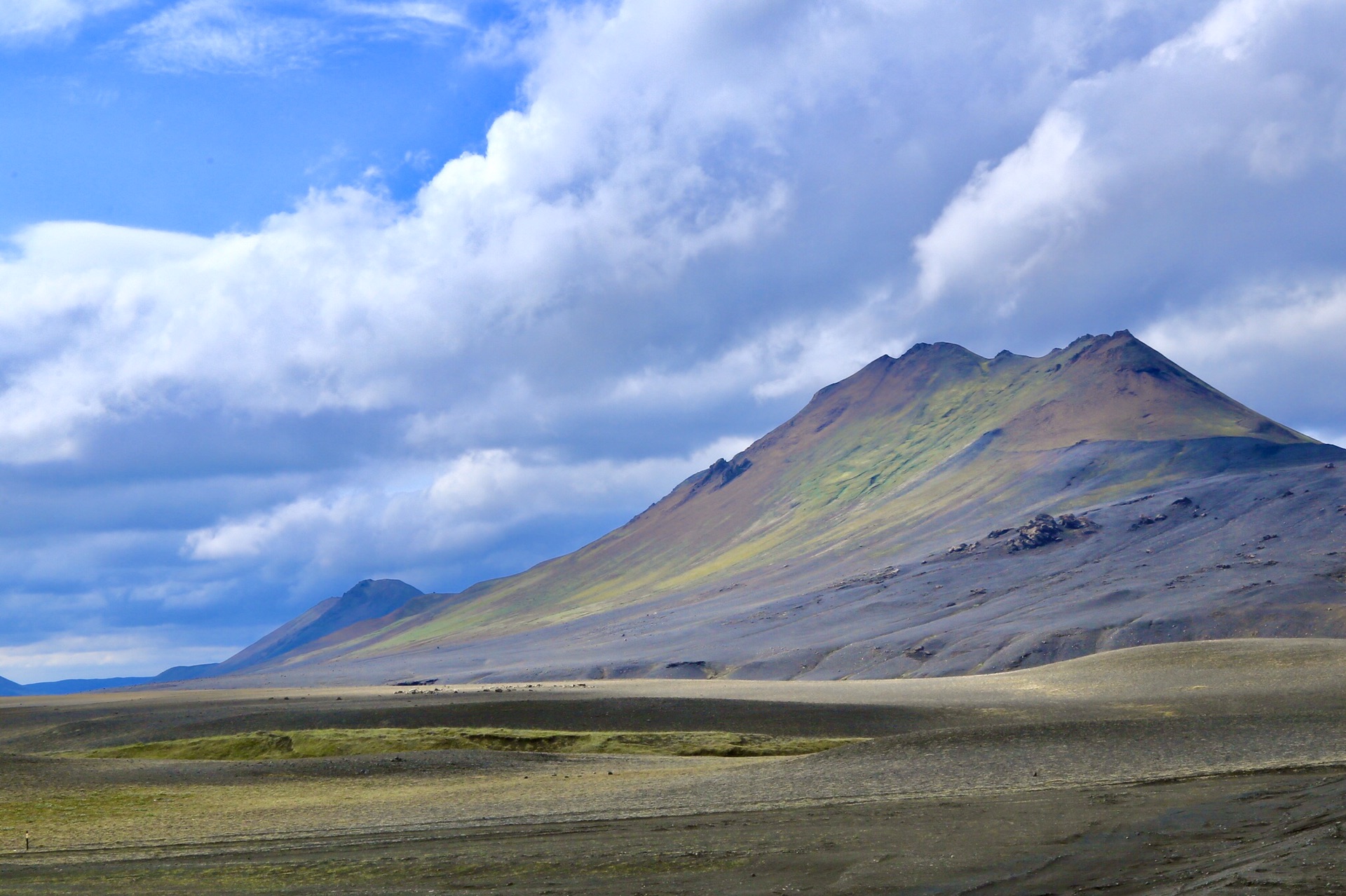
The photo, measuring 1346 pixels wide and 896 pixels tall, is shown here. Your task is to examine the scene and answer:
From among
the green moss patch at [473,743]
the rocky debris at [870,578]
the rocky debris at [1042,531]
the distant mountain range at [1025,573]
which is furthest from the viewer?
the rocky debris at [870,578]

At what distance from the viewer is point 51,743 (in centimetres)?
4869

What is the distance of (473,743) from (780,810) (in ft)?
66.4

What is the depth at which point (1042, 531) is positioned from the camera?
132m

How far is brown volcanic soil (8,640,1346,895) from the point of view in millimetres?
16047

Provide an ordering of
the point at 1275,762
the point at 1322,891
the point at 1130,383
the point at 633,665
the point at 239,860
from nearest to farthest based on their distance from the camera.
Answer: the point at 1322,891, the point at 239,860, the point at 1275,762, the point at 633,665, the point at 1130,383

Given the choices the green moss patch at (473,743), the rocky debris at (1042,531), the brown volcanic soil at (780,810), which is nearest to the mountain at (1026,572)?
the rocky debris at (1042,531)

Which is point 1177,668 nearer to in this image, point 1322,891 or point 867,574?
point 1322,891

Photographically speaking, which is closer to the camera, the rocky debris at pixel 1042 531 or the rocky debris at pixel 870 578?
the rocky debris at pixel 1042 531

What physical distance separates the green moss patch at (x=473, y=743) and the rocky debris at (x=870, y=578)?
9483 centimetres

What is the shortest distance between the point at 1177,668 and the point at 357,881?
141 feet

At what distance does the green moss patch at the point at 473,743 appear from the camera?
37.5 meters

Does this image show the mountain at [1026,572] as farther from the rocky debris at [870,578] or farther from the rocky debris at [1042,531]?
the rocky debris at [870,578]

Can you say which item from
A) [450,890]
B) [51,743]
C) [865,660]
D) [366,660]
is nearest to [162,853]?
[450,890]

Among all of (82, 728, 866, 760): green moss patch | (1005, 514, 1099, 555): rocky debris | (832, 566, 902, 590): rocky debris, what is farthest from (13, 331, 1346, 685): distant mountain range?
(82, 728, 866, 760): green moss patch
